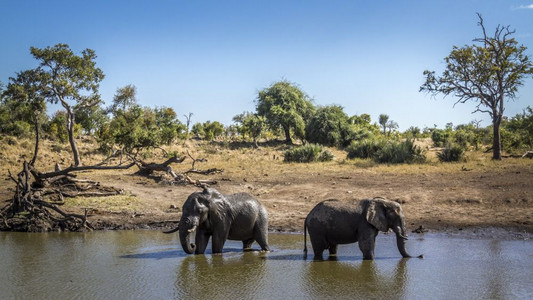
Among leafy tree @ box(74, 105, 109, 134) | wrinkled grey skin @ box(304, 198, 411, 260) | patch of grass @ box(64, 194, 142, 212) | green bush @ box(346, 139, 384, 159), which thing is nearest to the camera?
wrinkled grey skin @ box(304, 198, 411, 260)

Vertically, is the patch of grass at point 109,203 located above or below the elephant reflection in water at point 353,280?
above

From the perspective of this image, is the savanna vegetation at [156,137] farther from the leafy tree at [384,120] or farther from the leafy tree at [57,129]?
the leafy tree at [384,120]

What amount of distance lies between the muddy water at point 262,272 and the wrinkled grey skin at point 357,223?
0.44 metres

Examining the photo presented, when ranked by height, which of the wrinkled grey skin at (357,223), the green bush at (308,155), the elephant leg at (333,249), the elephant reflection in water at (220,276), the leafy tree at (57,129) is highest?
the leafy tree at (57,129)

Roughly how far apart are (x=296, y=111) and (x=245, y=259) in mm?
39320

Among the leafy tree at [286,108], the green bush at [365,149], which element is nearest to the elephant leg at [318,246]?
the green bush at [365,149]

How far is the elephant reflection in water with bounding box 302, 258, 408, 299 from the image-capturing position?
8016 millimetres

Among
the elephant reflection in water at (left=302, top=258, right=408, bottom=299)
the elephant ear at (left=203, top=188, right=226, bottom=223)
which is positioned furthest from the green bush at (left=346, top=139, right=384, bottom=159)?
the elephant reflection in water at (left=302, top=258, right=408, bottom=299)

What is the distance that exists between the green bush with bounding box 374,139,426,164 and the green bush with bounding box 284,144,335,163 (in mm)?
3741

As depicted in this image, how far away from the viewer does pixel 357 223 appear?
10398 mm

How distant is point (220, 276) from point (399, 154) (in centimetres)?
2113

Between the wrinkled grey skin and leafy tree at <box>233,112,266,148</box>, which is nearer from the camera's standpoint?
the wrinkled grey skin

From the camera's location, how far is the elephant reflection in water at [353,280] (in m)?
8.02

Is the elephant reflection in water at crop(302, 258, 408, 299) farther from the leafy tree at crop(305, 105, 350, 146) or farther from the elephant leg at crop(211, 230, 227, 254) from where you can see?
the leafy tree at crop(305, 105, 350, 146)
